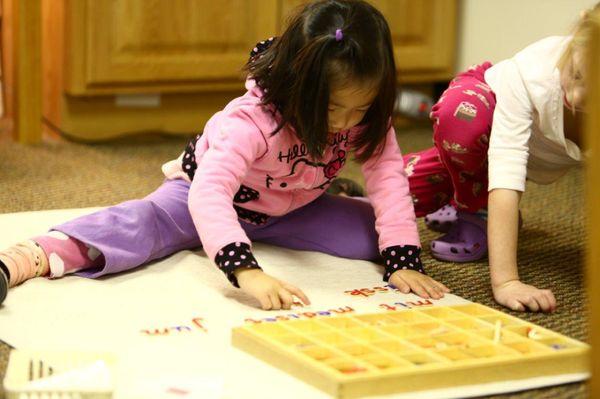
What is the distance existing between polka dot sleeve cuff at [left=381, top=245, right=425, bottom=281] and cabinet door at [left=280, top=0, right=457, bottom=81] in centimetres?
111

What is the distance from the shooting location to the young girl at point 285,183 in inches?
41.8

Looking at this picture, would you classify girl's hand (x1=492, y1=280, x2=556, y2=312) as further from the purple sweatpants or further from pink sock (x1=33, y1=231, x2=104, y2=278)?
pink sock (x1=33, y1=231, x2=104, y2=278)

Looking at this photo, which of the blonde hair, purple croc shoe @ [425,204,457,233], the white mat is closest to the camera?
the white mat

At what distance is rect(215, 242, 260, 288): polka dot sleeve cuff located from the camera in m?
1.04

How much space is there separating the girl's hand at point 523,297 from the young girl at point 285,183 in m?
0.07

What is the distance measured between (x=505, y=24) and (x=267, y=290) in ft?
4.40

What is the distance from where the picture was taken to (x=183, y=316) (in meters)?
1.01

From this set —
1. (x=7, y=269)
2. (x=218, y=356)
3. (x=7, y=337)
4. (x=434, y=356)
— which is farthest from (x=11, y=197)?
(x=434, y=356)

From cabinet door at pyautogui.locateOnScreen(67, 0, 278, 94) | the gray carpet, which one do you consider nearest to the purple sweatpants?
the gray carpet

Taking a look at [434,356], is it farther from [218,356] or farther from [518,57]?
[518,57]

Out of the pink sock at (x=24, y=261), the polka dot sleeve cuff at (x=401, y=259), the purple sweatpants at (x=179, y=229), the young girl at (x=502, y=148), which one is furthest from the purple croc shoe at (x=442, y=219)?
the pink sock at (x=24, y=261)

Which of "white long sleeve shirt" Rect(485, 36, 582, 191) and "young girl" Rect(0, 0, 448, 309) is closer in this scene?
"young girl" Rect(0, 0, 448, 309)

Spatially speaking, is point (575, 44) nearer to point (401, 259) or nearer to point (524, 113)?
point (524, 113)

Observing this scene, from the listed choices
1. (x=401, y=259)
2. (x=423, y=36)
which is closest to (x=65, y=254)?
(x=401, y=259)
